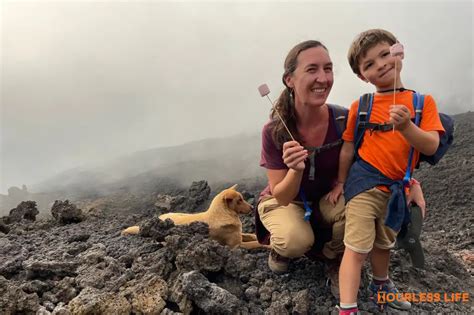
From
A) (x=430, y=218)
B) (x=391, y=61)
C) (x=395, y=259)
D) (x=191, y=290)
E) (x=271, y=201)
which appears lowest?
(x=430, y=218)

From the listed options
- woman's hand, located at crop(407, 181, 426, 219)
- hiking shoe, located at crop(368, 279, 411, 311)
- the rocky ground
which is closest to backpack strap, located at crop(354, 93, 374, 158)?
woman's hand, located at crop(407, 181, 426, 219)

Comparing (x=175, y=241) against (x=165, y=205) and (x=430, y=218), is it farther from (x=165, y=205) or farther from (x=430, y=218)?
(x=430, y=218)

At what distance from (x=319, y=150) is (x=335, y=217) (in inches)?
30.2

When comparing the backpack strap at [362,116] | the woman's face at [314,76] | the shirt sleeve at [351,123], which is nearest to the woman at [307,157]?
the woman's face at [314,76]

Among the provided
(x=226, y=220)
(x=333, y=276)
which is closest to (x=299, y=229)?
(x=333, y=276)

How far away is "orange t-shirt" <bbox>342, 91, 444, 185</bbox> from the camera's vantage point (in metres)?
3.48

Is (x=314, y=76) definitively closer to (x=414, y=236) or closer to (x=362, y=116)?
(x=362, y=116)

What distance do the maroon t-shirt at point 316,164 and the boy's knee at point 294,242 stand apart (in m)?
0.32

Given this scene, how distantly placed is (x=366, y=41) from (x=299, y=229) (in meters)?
2.02

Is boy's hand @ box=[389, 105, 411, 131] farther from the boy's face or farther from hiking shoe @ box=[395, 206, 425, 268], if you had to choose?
hiking shoe @ box=[395, 206, 425, 268]

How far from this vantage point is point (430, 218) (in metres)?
11.2

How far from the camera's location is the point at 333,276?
4.28 meters

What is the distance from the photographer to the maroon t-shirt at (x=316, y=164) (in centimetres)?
417

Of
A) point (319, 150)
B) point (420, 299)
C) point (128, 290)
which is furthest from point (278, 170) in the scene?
point (420, 299)
